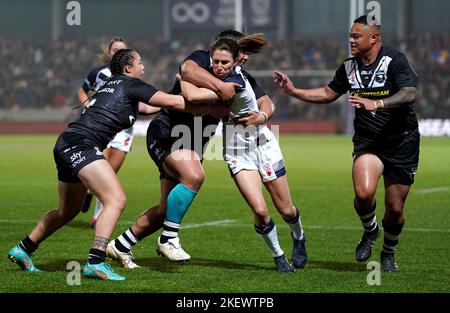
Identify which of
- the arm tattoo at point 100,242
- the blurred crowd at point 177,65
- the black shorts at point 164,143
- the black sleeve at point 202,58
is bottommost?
the blurred crowd at point 177,65

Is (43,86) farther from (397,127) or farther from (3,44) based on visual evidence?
(397,127)

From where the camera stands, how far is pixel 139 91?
8.09m

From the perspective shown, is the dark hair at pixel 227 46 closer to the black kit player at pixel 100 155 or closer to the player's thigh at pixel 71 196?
the black kit player at pixel 100 155

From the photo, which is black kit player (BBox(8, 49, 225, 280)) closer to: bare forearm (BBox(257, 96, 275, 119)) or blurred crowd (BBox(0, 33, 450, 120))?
bare forearm (BBox(257, 96, 275, 119))

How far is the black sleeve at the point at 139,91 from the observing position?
317 inches

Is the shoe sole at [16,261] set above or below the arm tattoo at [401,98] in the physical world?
below

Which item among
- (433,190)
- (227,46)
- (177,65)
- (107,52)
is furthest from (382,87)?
(177,65)

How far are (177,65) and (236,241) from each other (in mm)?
35073

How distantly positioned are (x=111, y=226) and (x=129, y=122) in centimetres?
95

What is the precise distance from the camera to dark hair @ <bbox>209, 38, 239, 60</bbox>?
834cm

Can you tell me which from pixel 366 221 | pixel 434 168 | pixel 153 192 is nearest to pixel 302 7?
pixel 434 168

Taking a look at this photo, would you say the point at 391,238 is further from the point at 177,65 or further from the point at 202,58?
the point at 177,65

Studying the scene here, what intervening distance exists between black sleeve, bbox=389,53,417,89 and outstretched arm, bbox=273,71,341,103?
0.80 m

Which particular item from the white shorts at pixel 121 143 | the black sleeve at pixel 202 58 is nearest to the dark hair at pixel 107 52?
the white shorts at pixel 121 143
